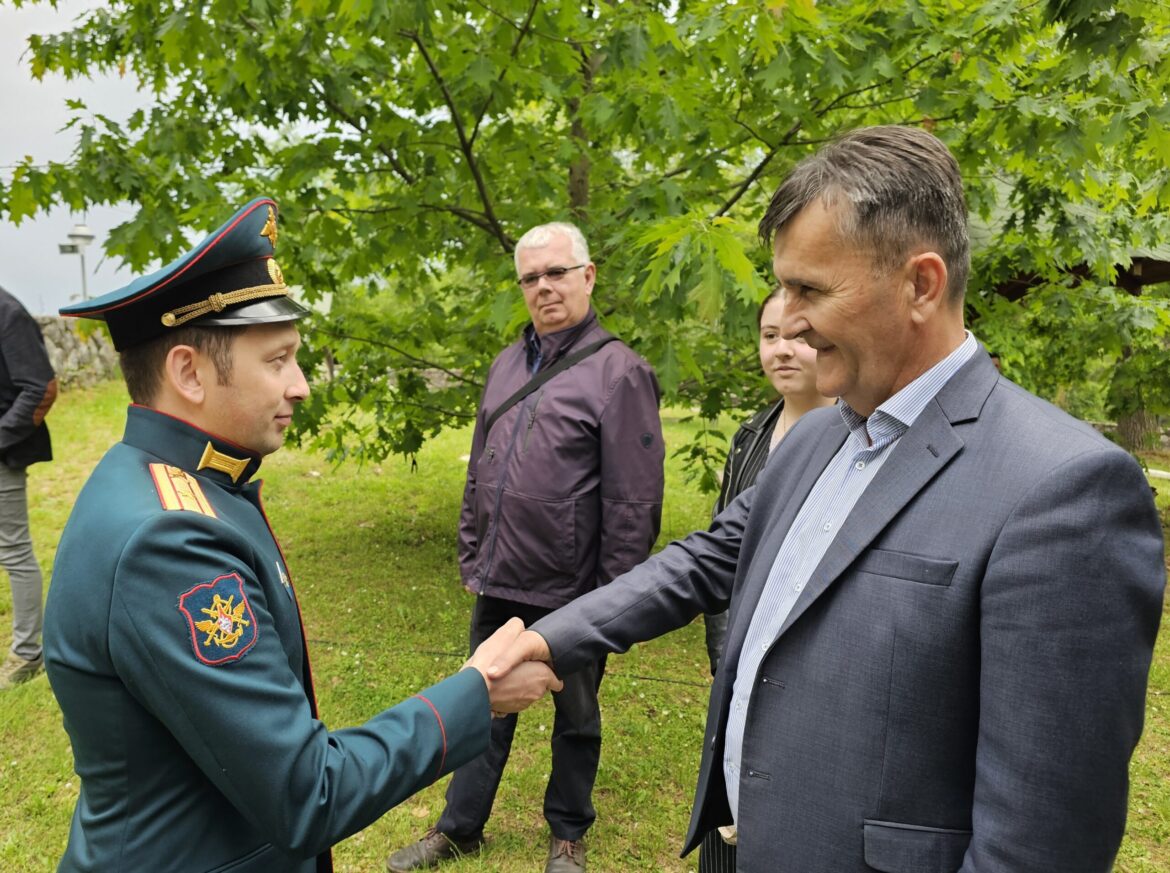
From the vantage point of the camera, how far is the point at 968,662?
4.04 feet

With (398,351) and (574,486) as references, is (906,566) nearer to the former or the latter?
(574,486)

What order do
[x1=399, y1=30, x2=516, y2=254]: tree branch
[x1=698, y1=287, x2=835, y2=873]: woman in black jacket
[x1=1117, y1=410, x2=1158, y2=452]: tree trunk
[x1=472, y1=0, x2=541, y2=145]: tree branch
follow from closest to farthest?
[x1=698, y1=287, x2=835, y2=873]: woman in black jacket, [x1=472, y1=0, x2=541, y2=145]: tree branch, [x1=399, y1=30, x2=516, y2=254]: tree branch, [x1=1117, y1=410, x2=1158, y2=452]: tree trunk

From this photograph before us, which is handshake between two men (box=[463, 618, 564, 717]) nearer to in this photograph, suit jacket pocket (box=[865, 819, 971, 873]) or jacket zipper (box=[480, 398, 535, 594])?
suit jacket pocket (box=[865, 819, 971, 873])

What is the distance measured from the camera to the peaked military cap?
1512 millimetres

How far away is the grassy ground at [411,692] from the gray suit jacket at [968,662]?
2.35 meters

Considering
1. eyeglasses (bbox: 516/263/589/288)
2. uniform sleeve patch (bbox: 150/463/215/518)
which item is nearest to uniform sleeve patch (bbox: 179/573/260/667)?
uniform sleeve patch (bbox: 150/463/215/518)

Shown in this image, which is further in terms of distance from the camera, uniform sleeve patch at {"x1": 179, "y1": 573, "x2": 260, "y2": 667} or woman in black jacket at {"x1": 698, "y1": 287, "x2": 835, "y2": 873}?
woman in black jacket at {"x1": 698, "y1": 287, "x2": 835, "y2": 873}

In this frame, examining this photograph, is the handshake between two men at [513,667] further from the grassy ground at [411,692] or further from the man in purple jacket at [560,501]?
the grassy ground at [411,692]

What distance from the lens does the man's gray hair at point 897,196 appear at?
1340 millimetres

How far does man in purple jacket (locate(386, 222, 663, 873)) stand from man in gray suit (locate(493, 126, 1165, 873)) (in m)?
1.53

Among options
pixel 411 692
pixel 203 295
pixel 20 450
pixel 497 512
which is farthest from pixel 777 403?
pixel 20 450

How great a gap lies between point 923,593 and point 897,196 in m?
0.63

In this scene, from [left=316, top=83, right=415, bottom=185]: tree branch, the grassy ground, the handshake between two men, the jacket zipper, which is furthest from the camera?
[left=316, top=83, right=415, bottom=185]: tree branch

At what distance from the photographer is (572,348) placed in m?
3.35
